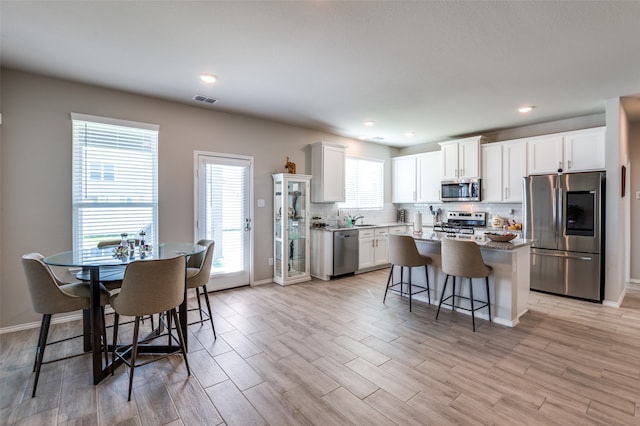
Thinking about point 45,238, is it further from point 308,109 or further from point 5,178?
point 308,109

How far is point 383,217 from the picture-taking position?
23.2ft

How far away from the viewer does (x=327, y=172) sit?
5.60m

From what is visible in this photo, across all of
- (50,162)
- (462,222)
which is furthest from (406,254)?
(50,162)

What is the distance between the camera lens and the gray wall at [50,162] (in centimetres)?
314

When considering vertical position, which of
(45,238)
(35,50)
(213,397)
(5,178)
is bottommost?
(213,397)

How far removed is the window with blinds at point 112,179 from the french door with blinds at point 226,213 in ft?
2.03

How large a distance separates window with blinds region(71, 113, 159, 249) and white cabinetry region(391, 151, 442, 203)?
197 inches

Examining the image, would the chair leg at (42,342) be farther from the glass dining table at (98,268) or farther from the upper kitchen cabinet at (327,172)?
the upper kitchen cabinet at (327,172)

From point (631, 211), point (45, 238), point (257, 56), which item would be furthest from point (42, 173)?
point (631, 211)

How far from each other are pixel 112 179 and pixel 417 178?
5.53 meters

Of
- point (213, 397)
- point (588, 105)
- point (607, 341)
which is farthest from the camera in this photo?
point (588, 105)

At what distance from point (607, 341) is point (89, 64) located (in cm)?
581

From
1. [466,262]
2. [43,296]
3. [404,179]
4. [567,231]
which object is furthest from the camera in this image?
[404,179]

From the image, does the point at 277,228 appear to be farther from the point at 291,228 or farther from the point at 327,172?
the point at 327,172
